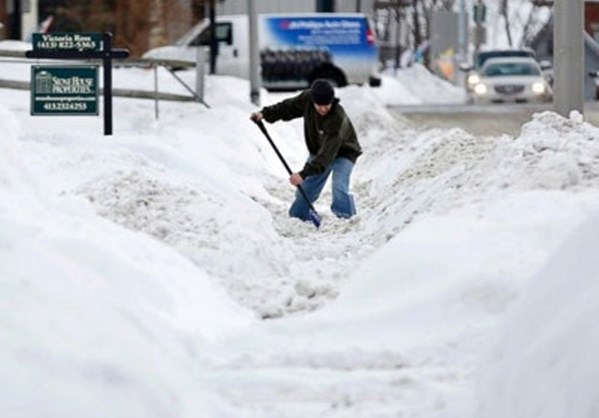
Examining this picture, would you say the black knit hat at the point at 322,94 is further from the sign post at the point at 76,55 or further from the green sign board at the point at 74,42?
the green sign board at the point at 74,42

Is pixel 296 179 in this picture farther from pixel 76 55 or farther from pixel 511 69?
pixel 511 69

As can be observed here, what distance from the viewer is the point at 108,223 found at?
9.00 m

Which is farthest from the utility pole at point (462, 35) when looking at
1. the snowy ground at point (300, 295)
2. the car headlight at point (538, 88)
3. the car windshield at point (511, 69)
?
the snowy ground at point (300, 295)

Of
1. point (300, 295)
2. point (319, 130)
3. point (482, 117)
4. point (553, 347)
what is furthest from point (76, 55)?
point (482, 117)

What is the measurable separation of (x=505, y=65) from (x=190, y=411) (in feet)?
110

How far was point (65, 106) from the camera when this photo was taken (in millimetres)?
17297

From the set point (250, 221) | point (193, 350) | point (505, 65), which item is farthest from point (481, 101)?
point (193, 350)

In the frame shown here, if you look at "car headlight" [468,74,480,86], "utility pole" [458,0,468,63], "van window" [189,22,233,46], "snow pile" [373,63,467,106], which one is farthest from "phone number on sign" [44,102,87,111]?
"utility pole" [458,0,468,63]

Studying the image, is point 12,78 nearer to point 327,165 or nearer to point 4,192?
point 327,165

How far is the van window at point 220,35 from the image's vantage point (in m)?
36.1

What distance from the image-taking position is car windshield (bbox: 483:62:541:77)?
127 ft

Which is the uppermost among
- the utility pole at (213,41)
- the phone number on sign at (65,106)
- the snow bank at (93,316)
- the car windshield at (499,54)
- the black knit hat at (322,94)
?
the black knit hat at (322,94)

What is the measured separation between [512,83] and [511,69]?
1479 mm

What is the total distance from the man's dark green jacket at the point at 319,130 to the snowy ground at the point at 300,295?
78cm
